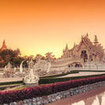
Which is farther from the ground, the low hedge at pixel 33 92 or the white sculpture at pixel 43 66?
the white sculpture at pixel 43 66

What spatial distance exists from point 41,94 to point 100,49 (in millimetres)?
30824

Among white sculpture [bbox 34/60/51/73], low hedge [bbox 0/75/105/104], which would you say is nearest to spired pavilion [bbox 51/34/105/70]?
white sculpture [bbox 34/60/51/73]

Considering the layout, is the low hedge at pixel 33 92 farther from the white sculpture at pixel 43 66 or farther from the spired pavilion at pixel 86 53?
the spired pavilion at pixel 86 53

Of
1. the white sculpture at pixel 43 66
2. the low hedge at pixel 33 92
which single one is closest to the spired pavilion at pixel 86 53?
the white sculpture at pixel 43 66

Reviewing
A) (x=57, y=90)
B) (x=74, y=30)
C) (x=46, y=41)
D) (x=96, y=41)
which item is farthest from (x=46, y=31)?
(x=57, y=90)

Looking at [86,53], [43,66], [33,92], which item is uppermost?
[86,53]

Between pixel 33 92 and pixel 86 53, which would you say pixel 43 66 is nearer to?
pixel 33 92

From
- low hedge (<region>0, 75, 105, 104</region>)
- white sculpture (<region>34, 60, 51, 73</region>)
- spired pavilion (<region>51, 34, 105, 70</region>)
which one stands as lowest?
low hedge (<region>0, 75, 105, 104</region>)

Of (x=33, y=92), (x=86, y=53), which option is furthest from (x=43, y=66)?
(x=86, y=53)

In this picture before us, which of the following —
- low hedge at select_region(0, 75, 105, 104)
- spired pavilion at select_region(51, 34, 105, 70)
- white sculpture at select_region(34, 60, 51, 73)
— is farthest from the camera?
spired pavilion at select_region(51, 34, 105, 70)

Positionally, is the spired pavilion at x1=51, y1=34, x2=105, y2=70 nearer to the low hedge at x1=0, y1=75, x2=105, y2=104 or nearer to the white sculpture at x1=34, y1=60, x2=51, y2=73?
the white sculpture at x1=34, y1=60, x2=51, y2=73

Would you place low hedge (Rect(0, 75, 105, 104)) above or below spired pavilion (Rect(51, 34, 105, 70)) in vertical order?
below

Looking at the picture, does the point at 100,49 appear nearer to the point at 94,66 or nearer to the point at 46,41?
the point at 94,66

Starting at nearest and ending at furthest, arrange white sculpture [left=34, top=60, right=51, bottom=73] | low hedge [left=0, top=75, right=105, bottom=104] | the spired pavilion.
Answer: low hedge [left=0, top=75, right=105, bottom=104] → white sculpture [left=34, top=60, right=51, bottom=73] → the spired pavilion
